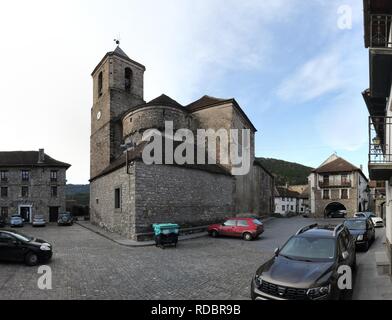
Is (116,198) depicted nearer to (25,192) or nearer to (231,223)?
(231,223)

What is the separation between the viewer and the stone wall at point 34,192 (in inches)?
1561

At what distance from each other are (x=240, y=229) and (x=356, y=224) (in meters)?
6.36

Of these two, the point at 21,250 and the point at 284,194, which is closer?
the point at 21,250

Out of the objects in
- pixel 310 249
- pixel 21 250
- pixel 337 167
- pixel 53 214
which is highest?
pixel 337 167

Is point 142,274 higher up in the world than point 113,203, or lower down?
lower down

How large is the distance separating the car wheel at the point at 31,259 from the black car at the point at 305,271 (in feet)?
27.6

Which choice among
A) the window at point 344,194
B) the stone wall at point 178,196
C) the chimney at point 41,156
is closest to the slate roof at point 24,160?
the chimney at point 41,156

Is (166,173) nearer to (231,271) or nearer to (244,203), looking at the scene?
(231,271)

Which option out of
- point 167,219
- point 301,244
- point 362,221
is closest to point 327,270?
point 301,244

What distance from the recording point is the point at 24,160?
135ft

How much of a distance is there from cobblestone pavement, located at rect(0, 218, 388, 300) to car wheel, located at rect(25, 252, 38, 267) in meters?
0.32

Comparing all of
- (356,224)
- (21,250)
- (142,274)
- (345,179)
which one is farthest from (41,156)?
(345,179)
